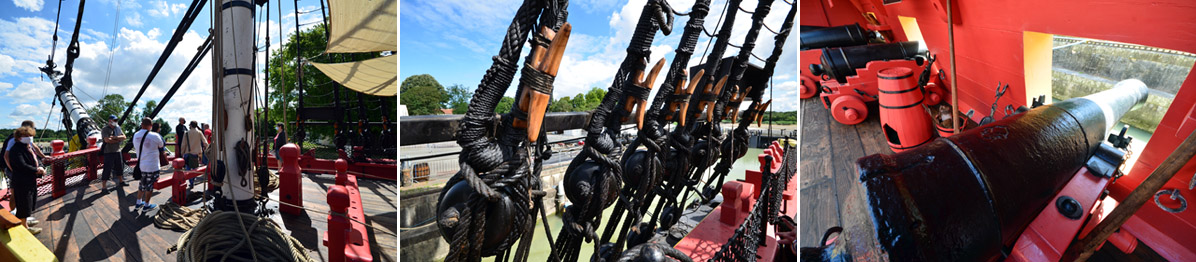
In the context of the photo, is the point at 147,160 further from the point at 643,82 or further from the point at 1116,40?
the point at 1116,40

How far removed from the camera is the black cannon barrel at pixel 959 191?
41 centimetres

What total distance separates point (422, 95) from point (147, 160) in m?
15.8

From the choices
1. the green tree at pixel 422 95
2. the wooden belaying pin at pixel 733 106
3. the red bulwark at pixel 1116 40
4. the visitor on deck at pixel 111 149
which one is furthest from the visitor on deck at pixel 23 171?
the green tree at pixel 422 95

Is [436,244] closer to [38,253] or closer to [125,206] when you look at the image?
[125,206]

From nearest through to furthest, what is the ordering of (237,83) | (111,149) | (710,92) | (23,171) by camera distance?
(710,92) < (237,83) < (23,171) < (111,149)

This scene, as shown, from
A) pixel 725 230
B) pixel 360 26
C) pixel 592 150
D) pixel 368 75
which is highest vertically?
pixel 360 26

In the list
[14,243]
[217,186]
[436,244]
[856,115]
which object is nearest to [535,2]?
[856,115]

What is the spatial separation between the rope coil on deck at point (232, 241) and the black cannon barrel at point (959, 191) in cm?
189

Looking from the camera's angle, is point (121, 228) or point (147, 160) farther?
point (147, 160)

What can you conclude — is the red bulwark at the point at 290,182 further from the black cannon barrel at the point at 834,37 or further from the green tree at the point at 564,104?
the green tree at the point at 564,104

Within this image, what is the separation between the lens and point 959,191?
45 centimetres

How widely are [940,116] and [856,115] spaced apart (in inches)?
14.2

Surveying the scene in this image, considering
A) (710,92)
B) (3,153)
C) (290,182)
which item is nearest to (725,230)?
(710,92)

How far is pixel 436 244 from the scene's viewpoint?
22.6ft
